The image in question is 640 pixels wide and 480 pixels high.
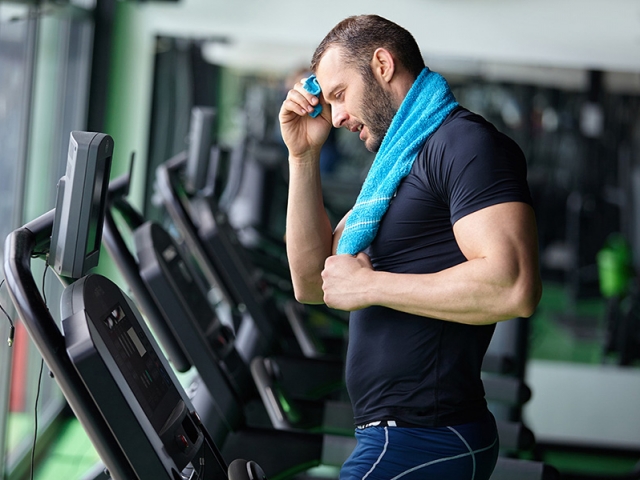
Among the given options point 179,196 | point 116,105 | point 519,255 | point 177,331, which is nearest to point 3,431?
point 179,196

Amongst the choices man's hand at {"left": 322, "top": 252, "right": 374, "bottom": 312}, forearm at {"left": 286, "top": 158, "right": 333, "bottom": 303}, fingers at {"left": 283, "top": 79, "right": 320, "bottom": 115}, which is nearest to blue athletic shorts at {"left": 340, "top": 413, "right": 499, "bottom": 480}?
man's hand at {"left": 322, "top": 252, "right": 374, "bottom": 312}

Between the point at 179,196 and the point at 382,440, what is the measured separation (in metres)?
1.46

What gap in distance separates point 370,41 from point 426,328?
1.65ft

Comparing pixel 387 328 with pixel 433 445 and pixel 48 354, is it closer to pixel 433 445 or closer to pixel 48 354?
pixel 433 445

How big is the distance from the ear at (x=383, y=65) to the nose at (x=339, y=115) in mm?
90

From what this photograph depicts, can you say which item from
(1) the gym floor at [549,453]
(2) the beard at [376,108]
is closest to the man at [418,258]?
(2) the beard at [376,108]

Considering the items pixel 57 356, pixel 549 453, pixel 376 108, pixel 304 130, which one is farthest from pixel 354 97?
Answer: pixel 549 453

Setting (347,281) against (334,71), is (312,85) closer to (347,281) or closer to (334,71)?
(334,71)

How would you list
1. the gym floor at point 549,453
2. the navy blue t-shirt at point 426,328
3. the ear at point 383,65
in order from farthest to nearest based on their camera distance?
the gym floor at point 549,453, the ear at point 383,65, the navy blue t-shirt at point 426,328

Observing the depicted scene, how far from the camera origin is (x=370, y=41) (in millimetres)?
1487

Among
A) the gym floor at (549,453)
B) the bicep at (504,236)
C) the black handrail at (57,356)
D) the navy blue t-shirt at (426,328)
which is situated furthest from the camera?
the gym floor at (549,453)

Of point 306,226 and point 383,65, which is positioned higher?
point 383,65

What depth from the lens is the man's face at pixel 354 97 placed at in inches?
59.4

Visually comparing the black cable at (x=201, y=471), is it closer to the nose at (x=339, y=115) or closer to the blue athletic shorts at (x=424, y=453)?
the blue athletic shorts at (x=424, y=453)
